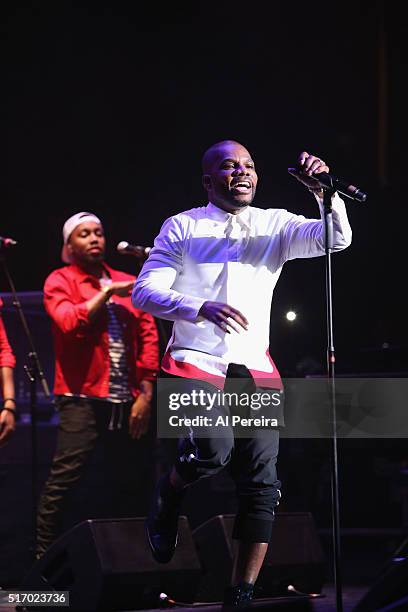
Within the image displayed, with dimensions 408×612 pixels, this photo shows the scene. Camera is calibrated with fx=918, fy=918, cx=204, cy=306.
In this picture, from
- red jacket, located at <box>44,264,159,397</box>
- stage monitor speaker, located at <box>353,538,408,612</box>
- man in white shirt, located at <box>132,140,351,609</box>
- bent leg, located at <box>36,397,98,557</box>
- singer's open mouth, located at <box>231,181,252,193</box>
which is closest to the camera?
stage monitor speaker, located at <box>353,538,408,612</box>

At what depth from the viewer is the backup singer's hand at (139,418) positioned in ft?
17.2

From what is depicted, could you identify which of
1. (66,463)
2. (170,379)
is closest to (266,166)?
(66,463)

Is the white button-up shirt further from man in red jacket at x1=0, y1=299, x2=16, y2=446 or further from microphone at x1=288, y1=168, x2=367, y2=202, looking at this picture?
man in red jacket at x1=0, y1=299, x2=16, y2=446

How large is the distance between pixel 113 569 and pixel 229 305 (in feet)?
4.95

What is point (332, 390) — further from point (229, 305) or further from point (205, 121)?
point (205, 121)

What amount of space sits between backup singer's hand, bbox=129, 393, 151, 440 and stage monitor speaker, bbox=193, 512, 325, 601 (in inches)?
28.9

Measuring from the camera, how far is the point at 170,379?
12.4ft

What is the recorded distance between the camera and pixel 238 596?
11.6 ft

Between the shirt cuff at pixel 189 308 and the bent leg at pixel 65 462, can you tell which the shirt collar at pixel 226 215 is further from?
the bent leg at pixel 65 462

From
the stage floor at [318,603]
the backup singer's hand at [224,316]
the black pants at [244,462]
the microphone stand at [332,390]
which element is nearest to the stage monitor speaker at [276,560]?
the stage floor at [318,603]

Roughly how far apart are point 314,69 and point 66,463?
3.75 m

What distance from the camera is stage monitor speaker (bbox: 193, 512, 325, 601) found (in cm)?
460

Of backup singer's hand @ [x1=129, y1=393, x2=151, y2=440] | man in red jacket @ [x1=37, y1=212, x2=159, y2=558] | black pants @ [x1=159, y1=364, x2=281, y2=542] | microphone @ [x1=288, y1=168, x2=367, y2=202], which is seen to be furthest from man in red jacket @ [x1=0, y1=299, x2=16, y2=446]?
microphone @ [x1=288, y1=168, x2=367, y2=202]

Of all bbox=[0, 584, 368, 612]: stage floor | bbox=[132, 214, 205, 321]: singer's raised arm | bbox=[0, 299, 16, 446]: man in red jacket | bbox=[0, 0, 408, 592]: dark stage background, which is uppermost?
bbox=[0, 0, 408, 592]: dark stage background
